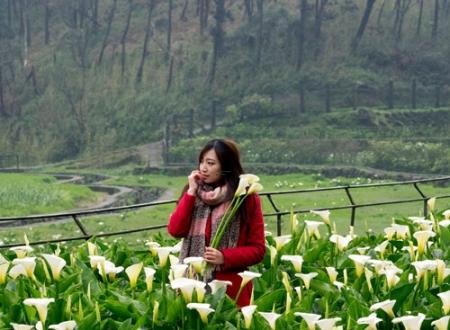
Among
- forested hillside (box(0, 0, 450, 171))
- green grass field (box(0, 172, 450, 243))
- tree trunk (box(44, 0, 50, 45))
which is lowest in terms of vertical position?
green grass field (box(0, 172, 450, 243))

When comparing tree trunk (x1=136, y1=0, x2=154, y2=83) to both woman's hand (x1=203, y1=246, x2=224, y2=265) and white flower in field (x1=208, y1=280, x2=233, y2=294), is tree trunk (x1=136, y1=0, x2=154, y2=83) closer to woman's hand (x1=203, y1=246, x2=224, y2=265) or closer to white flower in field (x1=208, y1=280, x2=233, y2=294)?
woman's hand (x1=203, y1=246, x2=224, y2=265)

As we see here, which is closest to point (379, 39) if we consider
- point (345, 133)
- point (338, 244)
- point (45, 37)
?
point (345, 133)

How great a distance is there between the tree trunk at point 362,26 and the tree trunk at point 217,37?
5.21 meters

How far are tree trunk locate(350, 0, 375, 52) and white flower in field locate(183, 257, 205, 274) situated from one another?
3182 cm

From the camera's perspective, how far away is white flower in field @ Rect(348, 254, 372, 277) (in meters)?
3.95

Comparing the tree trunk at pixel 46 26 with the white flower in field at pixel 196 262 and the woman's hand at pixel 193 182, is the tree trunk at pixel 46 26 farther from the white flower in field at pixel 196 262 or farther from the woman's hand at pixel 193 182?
the white flower in field at pixel 196 262

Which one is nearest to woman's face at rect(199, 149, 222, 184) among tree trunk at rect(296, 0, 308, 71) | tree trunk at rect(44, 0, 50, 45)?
tree trunk at rect(296, 0, 308, 71)

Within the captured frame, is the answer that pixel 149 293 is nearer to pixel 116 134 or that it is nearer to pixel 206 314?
pixel 206 314

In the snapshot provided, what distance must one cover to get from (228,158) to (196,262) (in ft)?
1.54

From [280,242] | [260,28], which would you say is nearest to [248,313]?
[280,242]

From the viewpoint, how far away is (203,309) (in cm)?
321

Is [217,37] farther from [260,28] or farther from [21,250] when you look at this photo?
[21,250]

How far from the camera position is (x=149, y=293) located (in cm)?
368

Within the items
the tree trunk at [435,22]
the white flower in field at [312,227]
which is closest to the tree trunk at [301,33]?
the tree trunk at [435,22]
